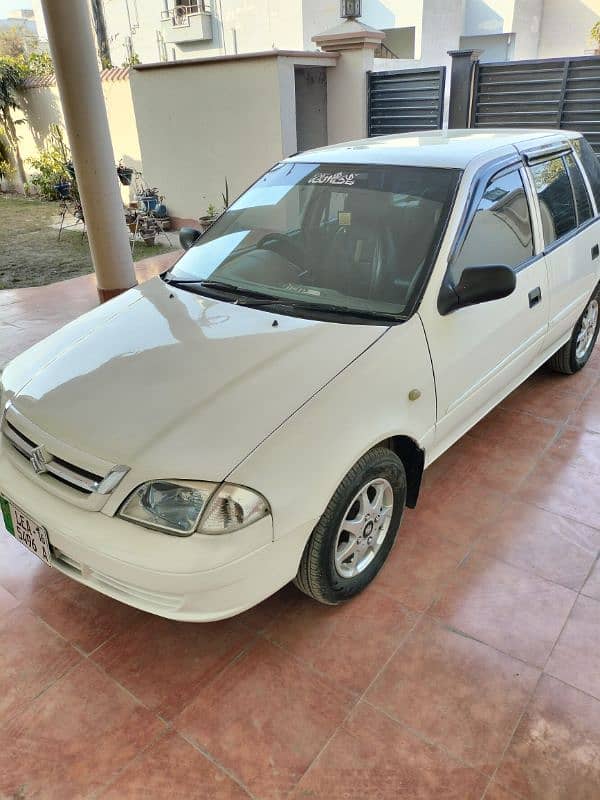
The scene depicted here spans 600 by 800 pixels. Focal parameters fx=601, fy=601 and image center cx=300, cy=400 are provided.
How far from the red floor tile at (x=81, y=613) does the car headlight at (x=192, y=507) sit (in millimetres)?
746

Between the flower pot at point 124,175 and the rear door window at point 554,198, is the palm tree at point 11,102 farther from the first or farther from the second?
the rear door window at point 554,198

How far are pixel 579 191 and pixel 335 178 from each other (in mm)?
1815

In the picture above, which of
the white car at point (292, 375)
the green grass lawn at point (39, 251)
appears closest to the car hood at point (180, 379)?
the white car at point (292, 375)

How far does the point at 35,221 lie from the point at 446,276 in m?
10.3

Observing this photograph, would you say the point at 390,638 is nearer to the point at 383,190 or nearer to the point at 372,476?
the point at 372,476

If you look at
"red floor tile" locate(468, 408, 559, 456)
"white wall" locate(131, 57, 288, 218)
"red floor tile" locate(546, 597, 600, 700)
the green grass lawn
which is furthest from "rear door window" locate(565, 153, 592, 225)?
the green grass lawn

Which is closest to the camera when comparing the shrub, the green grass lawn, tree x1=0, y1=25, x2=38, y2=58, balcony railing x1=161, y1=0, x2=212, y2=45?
the green grass lawn

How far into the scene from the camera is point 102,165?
19.4 ft

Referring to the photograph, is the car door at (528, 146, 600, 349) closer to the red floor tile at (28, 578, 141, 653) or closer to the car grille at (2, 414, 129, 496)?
the car grille at (2, 414, 129, 496)

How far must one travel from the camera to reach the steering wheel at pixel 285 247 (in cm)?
290

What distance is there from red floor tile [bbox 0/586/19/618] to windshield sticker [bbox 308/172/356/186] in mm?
2441

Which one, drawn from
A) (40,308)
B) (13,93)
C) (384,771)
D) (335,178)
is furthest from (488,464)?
(13,93)

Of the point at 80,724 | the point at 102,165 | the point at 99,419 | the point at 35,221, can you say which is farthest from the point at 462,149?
the point at 35,221

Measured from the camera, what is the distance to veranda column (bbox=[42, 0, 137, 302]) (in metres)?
5.30
